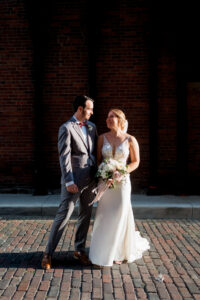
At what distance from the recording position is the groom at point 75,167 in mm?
3773

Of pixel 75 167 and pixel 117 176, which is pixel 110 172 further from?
pixel 75 167

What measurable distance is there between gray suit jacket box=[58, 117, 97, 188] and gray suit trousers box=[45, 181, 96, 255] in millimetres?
145

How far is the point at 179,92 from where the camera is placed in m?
7.55

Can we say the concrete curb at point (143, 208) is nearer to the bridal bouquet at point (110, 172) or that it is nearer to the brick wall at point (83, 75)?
the brick wall at point (83, 75)

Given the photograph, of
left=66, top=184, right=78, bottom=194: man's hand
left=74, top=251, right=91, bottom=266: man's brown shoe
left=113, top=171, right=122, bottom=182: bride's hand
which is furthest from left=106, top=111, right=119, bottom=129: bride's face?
left=74, top=251, right=91, bottom=266: man's brown shoe

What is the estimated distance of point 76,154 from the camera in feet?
12.8

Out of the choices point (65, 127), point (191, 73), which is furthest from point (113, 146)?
point (191, 73)

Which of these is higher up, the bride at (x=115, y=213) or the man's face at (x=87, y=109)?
the man's face at (x=87, y=109)

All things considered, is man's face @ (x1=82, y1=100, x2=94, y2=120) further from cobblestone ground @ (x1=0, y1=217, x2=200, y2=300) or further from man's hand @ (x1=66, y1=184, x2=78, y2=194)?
cobblestone ground @ (x1=0, y1=217, x2=200, y2=300)

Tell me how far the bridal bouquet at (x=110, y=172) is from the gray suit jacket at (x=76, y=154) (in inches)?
7.7

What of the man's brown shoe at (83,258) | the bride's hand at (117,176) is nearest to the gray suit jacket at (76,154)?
the bride's hand at (117,176)

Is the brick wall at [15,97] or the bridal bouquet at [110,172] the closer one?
the bridal bouquet at [110,172]

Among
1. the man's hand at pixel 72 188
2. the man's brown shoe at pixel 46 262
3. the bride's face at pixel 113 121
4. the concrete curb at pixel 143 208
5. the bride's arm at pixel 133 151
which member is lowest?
the concrete curb at pixel 143 208

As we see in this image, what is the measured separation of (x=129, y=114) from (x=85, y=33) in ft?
7.24
